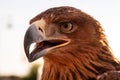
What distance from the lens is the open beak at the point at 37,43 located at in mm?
5723

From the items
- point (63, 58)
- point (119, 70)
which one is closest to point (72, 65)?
point (63, 58)

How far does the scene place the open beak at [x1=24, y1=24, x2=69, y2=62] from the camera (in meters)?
5.72

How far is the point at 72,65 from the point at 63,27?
399mm

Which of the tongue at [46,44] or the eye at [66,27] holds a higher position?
the eye at [66,27]

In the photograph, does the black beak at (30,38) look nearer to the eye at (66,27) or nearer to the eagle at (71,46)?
the eagle at (71,46)

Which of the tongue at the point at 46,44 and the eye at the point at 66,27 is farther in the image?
the eye at the point at 66,27

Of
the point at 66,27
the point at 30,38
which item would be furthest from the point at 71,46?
the point at 30,38

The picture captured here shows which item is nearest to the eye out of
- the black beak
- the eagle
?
the eagle

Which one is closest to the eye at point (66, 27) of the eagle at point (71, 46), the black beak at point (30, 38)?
the eagle at point (71, 46)

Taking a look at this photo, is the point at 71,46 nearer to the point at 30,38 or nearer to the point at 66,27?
the point at 66,27

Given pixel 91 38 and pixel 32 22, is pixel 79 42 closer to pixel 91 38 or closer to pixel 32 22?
pixel 91 38

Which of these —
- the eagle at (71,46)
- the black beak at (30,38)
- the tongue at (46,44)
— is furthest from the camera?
the eagle at (71,46)

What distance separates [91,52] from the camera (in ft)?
20.3

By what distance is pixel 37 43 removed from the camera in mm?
5922
